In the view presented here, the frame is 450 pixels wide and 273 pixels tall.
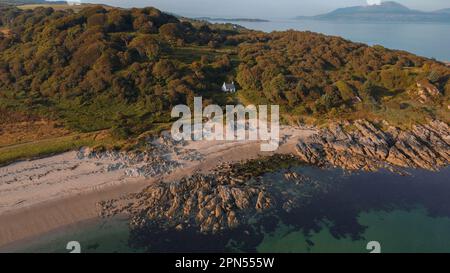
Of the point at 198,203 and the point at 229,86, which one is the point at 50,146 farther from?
the point at 229,86

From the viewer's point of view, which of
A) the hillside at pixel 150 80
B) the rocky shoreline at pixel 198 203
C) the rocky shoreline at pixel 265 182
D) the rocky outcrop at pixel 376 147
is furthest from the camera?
the hillside at pixel 150 80

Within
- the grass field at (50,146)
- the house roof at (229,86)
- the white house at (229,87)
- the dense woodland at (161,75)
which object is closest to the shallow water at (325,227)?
the grass field at (50,146)

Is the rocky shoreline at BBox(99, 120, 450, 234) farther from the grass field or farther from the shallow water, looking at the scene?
the grass field

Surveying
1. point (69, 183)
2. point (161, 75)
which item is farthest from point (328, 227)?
point (161, 75)

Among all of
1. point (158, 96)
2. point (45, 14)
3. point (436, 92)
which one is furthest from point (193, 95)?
point (45, 14)

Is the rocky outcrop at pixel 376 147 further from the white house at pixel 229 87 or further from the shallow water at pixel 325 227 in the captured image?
the white house at pixel 229 87
